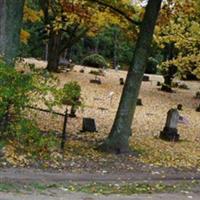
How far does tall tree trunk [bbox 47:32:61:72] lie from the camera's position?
Answer: 37.2 m

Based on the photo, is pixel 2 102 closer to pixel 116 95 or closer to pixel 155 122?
pixel 155 122

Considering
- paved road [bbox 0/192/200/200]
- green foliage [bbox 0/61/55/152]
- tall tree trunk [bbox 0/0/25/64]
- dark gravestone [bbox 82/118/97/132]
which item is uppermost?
tall tree trunk [bbox 0/0/25/64]

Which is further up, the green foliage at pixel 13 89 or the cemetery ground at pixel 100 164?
the green foliage at pixel 13 89

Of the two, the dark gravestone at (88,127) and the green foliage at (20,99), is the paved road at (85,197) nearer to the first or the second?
the green foliage at (20,99)

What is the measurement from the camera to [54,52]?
3741 centimetres

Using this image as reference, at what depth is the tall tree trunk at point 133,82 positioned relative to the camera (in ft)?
47.4

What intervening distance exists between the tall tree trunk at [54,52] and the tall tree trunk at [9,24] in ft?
74.7

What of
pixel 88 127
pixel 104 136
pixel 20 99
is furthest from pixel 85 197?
pixel 88 127

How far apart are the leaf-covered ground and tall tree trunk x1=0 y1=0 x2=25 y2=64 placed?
1.91m

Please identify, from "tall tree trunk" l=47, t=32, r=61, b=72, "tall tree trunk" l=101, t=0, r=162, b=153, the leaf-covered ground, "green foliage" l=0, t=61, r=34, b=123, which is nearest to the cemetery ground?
the leaf-covered ground

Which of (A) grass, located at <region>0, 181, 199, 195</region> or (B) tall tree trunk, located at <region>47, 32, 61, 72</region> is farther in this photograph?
(B) tall tree trunk, located at <region>47, 32, 61, 72</region>

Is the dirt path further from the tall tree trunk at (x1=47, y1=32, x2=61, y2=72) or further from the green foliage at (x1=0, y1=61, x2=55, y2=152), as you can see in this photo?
the tall tree trunk at (x1=47, y1=32, x2=61, y2=72)

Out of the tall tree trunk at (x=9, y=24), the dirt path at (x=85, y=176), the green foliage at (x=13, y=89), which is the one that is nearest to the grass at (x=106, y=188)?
the dirt path at (x=85, y=176)

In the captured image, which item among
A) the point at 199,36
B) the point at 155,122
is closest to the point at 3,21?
the point at 155,122
